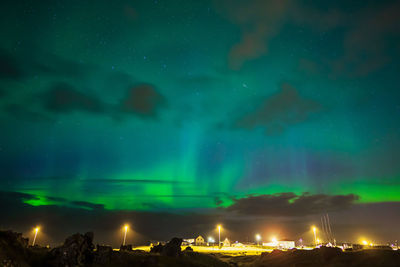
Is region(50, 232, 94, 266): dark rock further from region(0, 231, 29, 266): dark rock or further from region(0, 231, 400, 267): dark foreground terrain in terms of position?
region(0, 231, 29, 266): dark rock

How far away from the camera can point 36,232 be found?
100312mm

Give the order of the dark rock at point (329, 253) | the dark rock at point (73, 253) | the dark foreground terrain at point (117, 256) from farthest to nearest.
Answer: the dark rock at point (329, 253), the dark rock at point (73, 253), the dark foreground terrain at point (117, 256)

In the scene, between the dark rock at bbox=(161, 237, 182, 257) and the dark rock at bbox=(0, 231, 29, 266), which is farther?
the dark rock at bbox=(161, 237, 182, 257)

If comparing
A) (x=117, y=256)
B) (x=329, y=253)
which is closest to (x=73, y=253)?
(x=117, y=256)

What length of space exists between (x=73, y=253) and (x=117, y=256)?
25.8 feet

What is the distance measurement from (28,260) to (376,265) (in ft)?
195

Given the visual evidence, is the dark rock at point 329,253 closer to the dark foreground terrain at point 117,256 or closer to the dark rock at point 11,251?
the dark foreground terrain at point 117,256

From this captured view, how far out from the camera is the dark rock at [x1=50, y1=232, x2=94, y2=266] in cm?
3057

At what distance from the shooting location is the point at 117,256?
122 feet

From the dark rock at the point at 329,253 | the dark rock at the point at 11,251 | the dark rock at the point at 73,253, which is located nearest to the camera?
the dark rock at the point at 11,251

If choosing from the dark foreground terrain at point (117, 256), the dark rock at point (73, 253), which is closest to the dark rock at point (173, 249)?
the dark foreground terrain at point (117, 256)

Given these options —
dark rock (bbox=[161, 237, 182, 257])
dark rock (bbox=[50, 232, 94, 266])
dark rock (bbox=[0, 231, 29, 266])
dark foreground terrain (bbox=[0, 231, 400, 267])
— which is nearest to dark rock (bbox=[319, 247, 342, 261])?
dark foreground terrain (bbox=[0, 231, 400, 267])

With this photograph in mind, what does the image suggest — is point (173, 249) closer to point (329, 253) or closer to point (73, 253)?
point (73, 253)

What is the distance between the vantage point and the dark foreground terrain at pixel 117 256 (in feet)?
91.7
